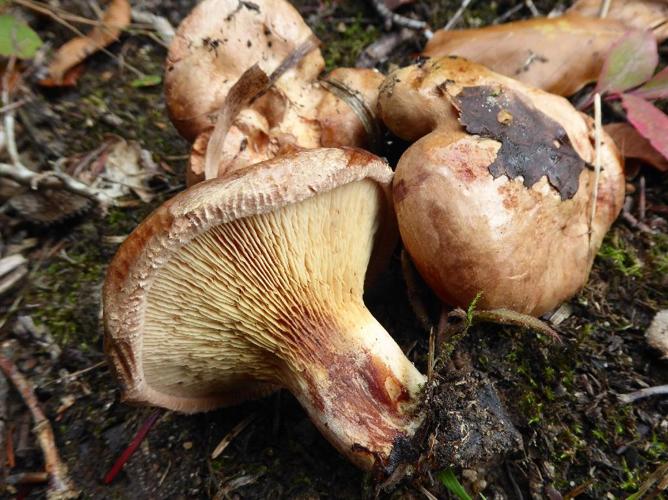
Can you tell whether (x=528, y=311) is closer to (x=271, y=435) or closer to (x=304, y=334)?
(x=304, y=334)

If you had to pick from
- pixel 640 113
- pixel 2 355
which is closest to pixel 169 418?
pixel 2 355

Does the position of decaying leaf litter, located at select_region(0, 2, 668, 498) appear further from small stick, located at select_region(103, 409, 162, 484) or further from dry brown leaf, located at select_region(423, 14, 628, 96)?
dry brown leaf, located at select_region(423, 14, 628, 96)

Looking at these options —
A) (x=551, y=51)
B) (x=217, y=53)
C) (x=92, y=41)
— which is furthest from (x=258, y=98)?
(x=92, y=41)

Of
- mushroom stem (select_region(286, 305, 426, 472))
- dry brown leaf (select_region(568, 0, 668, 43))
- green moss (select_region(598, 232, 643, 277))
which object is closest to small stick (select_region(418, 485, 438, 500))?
mushroom stem (select_region(286, 305, 426, 472))

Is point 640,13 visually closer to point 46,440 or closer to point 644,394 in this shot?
point 644,394

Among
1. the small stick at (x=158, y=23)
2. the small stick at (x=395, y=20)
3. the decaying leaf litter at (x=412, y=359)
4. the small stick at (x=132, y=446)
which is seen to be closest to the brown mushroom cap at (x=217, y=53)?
the decaying leaf litter at (x=412, y=359)

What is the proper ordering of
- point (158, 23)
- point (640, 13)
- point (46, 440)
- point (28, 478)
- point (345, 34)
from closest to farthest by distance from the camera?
point (28, 478), point (46, 440), point (640, 13), point (345, 34), point (158, 23)

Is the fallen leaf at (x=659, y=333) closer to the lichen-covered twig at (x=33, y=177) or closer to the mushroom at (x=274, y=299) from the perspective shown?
the mushroom at (x=274, y=299)
